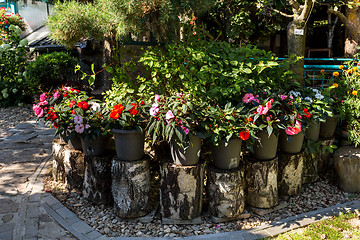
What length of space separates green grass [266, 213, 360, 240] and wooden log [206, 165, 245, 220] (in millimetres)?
438

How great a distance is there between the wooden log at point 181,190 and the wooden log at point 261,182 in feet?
1.61

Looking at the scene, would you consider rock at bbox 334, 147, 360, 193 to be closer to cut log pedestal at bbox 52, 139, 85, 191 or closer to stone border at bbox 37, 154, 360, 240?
stone border at bbox 37, 154, 360, 240

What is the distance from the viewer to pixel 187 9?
110 inches

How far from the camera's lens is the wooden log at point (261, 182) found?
290cm

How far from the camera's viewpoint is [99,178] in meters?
3.07

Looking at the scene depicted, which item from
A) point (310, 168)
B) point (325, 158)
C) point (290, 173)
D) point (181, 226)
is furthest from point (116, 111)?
point (325, 158)

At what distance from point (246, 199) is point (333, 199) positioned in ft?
3.39

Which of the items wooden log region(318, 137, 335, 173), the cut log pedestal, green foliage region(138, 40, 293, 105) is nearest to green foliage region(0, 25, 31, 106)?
the cut log pedestal

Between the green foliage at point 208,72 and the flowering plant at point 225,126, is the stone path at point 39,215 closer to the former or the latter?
the flowering plant at point 225,126

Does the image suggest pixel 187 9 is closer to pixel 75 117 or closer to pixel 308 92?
pixel 75 117

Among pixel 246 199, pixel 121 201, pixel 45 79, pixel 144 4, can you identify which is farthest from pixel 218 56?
pixel 45 79

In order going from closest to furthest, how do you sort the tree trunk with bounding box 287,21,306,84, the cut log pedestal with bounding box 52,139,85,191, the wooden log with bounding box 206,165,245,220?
the wooden log with bounding box 206,165,245,220, the cut log pedestal with bounding box 52,139,85,191, the tree trunk with bounding box 287,21,306,84

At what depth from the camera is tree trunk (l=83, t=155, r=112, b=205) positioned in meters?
3.05

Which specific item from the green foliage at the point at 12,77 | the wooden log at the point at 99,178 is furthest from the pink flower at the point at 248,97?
the green foliage at the point at 12,77
